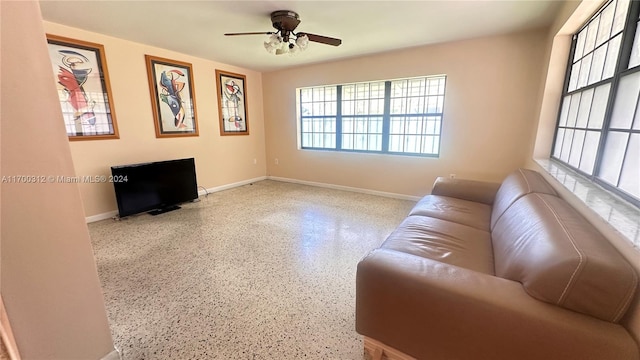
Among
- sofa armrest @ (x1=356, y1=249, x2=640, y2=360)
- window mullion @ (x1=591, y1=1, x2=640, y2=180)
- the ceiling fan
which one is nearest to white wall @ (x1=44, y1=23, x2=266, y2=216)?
the ceiling fan

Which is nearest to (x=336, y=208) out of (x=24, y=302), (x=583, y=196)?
(x=583, y=196)

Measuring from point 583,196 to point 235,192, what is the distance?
14.7 feet

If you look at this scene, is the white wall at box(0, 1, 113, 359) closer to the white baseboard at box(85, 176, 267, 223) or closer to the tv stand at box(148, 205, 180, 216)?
the white baseboard at box(85, 176, 267, 223)

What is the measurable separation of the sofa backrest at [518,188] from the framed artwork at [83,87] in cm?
442

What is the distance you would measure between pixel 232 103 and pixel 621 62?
4822 millimetres

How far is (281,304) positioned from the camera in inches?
69.2

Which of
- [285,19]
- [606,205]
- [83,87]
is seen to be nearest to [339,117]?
[285,19]

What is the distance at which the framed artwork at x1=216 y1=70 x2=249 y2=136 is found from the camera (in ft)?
14.8

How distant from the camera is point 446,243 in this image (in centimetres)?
164

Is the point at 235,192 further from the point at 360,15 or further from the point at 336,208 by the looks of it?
the point at 360,15

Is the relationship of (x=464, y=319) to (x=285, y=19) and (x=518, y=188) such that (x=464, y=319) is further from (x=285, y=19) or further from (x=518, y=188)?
(x=285, y=19)

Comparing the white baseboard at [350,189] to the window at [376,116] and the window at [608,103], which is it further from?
the window at [608,103]

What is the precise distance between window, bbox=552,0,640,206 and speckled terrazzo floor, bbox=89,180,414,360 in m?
1.75

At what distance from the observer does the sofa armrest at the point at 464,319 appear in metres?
0.81
